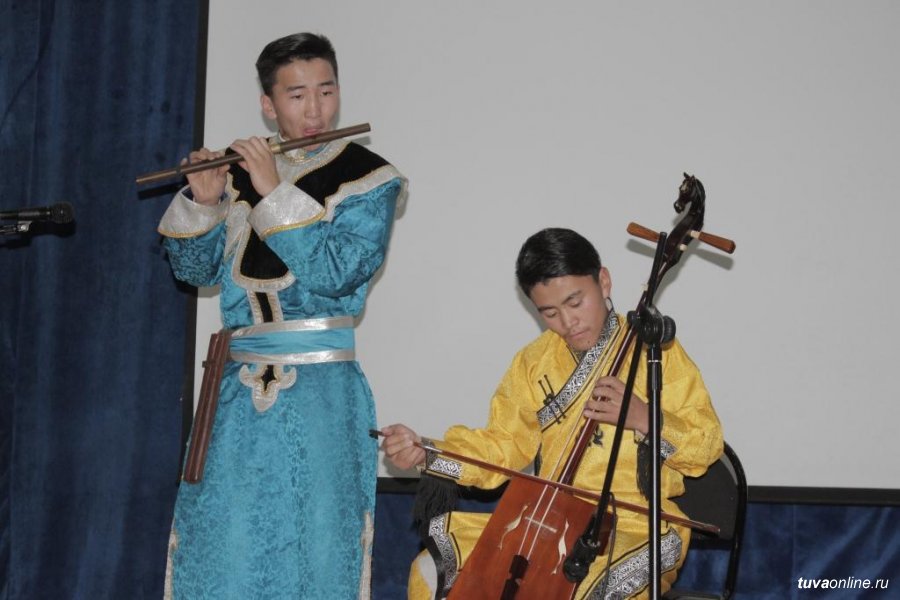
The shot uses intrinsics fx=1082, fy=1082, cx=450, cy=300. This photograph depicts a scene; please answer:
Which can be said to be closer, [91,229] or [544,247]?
[544,247]

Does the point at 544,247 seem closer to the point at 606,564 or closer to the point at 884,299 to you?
the point at 606,564

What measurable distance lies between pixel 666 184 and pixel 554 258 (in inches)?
27.9

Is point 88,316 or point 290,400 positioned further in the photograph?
point 88,316

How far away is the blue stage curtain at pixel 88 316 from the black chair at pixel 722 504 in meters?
1.49

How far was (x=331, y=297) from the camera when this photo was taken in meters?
2.00

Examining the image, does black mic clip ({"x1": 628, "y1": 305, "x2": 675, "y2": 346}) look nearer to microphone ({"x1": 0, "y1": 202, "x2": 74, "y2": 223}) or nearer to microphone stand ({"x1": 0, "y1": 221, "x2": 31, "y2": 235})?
microphone ({"x1": 0, "y1": 202, "x2": 74, "y2": 223})

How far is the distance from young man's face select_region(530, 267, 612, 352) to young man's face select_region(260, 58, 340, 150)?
1.77 ft

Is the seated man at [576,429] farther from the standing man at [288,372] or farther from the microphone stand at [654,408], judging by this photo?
the microphone stand at [654,408]

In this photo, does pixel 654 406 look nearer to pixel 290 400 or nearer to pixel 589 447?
pixel 589 447

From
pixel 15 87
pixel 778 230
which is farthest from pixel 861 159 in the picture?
pixel 15 87

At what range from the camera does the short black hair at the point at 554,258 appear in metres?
2.11

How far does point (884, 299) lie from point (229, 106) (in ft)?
5.81

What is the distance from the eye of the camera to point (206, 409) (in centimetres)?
197

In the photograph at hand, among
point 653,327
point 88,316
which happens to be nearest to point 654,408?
point 653,327
